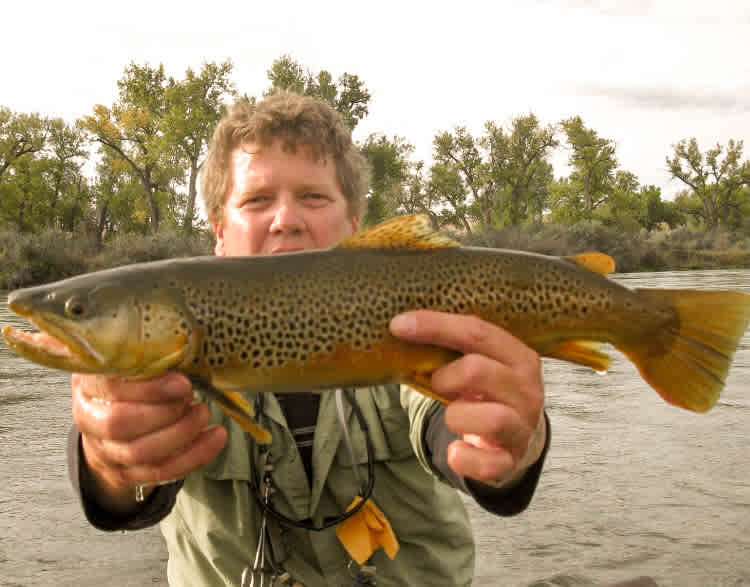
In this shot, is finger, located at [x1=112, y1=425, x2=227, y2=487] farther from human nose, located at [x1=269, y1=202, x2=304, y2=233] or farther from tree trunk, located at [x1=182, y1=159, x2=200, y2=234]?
tree trunk, located at [x1=182, y1=159, x2=200, y2=234]

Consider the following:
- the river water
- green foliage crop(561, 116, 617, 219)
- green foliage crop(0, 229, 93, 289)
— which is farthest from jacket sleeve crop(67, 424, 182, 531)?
green foliage crop(561, 116, 617, 219)

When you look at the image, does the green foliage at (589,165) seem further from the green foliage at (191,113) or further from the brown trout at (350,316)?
the brown trout at (350,316)

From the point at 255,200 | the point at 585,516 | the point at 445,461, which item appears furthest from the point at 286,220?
the point at 585,516

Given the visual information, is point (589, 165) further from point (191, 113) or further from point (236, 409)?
point (236, 409)

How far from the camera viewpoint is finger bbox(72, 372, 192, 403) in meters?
1.88

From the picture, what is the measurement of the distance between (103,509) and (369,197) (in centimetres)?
4460

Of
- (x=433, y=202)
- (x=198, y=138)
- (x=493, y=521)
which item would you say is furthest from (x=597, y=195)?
(x=493, y=521)

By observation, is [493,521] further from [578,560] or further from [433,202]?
[433,202]

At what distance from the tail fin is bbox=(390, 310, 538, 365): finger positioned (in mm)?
494

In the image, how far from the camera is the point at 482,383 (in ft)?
6.36

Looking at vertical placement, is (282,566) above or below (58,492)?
above

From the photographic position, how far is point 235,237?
3549 millimetres

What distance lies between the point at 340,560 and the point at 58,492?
3668mm

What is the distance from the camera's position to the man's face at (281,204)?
3400 mm
